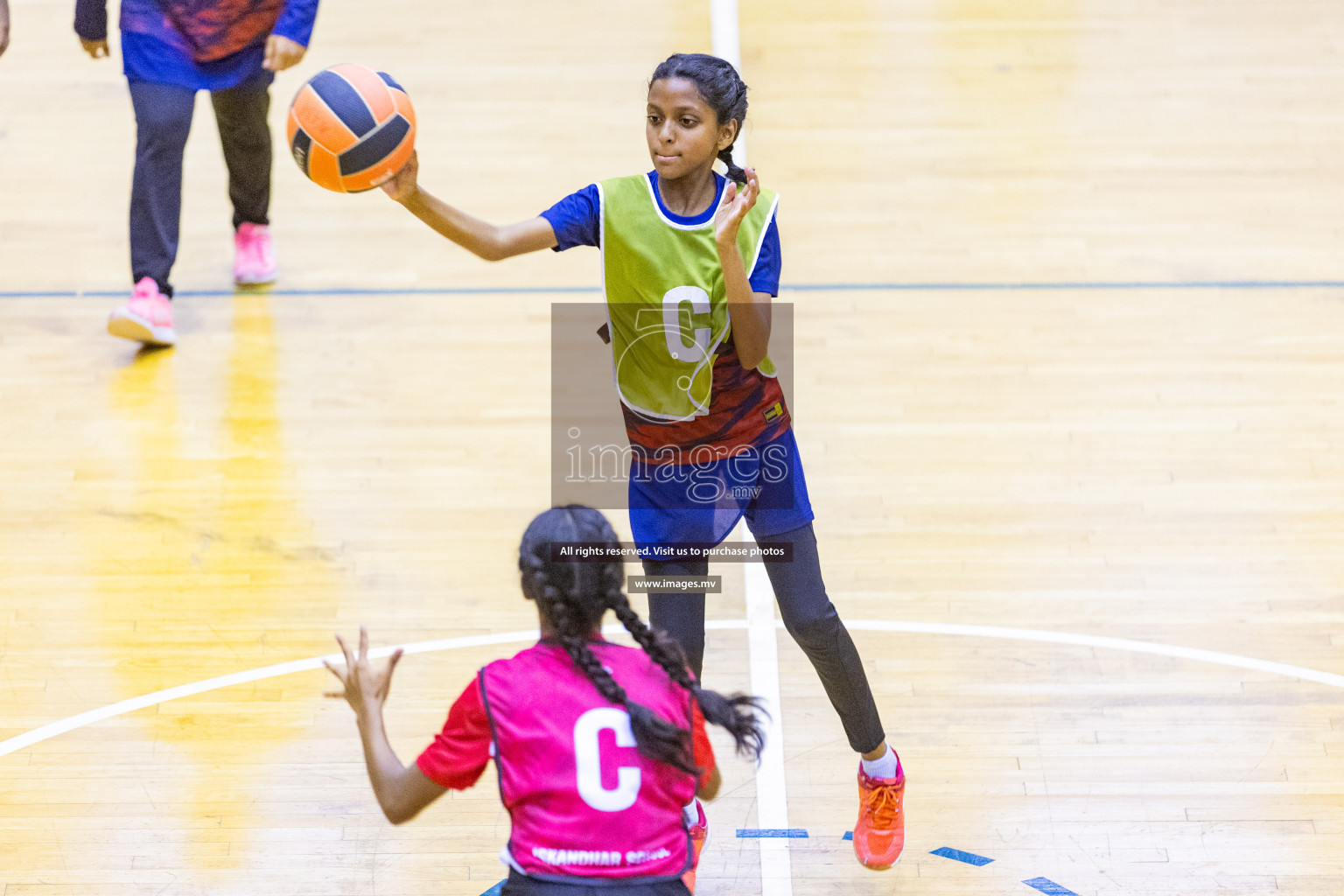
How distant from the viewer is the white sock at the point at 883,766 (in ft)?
11.2

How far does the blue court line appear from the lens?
5.89m

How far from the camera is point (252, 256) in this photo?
596 centimetres

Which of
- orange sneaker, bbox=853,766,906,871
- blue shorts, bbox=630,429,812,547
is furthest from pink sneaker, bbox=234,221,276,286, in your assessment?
orange sneaker, bbox=853,766,906,871

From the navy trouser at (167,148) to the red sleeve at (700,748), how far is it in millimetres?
3808

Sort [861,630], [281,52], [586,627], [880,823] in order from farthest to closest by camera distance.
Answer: [281,52], [861,630], [880,823], [586,627]

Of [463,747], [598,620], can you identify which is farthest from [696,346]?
[463,747]

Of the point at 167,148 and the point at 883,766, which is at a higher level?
the point at 167,148

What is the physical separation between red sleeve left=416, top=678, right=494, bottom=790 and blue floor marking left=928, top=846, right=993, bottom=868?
1.48m

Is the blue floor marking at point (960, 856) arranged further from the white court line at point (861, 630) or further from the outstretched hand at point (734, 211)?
the outstretched hand at point (734, 211)

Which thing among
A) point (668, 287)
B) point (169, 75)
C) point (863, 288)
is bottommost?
point (863, 288)

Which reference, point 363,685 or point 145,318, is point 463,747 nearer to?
point 363,685

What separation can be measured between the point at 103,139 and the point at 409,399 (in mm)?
2703

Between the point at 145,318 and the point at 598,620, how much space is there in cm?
357

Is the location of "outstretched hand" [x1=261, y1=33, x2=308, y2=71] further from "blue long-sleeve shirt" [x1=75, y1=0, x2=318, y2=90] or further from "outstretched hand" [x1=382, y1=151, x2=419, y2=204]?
"outstretched hand" [x1=382, y1=151, x2=419, y2=204]
